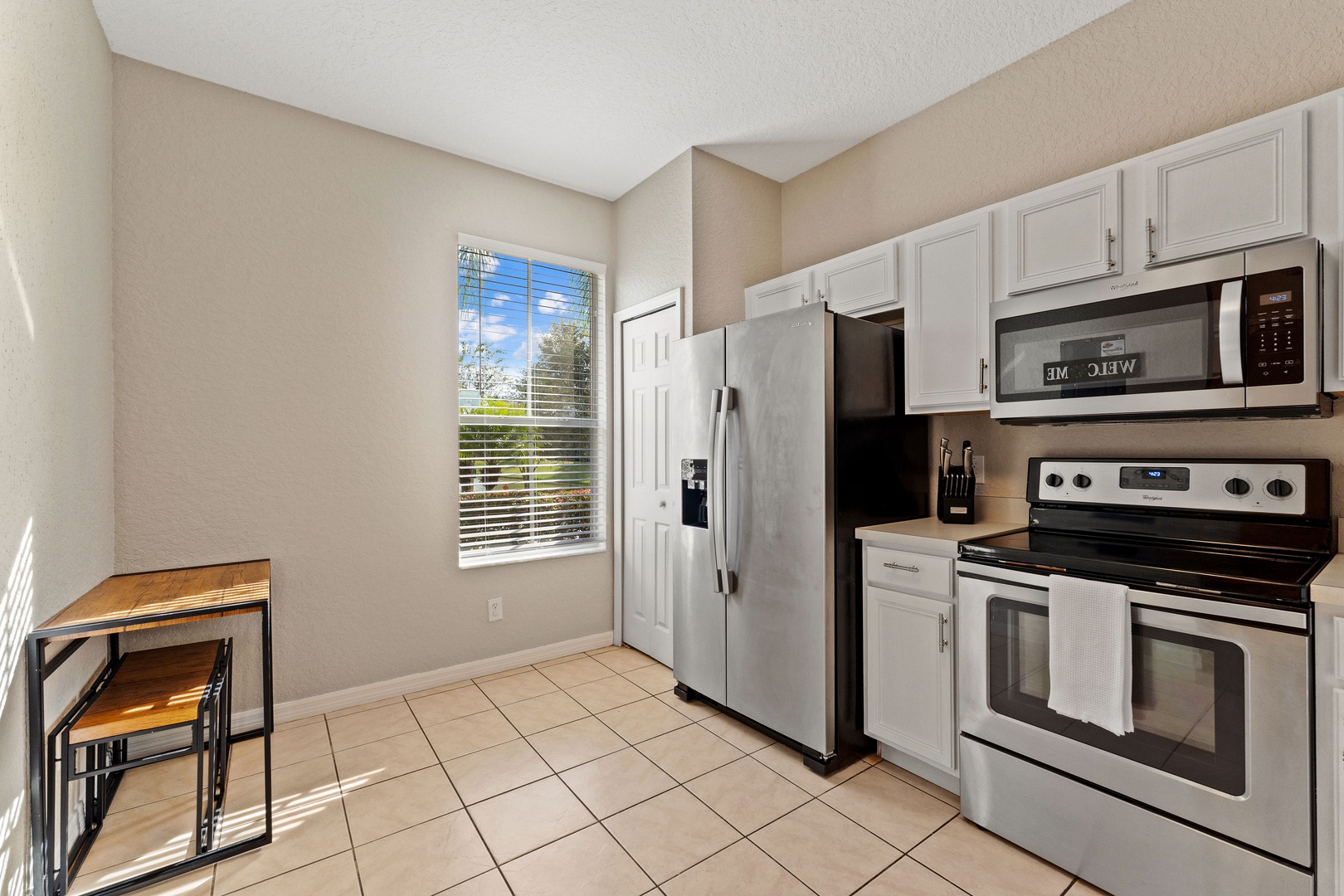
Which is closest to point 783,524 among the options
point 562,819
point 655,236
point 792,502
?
point 792,502

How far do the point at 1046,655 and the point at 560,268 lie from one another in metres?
3.03

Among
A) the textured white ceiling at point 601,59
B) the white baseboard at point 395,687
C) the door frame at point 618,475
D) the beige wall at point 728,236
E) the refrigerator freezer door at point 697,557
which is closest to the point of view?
the textured white ceiling at point 601,59

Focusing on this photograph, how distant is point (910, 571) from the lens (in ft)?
7.06

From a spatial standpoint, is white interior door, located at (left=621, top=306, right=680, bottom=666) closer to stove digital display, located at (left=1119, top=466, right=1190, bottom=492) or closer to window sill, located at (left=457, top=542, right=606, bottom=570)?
window sill, located at (left=457, top=542, right=606, bottom=570)

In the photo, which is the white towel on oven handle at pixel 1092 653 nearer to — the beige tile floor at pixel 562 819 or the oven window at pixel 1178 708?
the oven window at pixel 1178 708

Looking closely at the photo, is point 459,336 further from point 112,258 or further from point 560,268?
point 112,258

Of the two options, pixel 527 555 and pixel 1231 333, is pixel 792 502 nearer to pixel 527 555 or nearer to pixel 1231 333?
pixel 1231 333

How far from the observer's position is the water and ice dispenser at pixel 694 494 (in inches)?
107

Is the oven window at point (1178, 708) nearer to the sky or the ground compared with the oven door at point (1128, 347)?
nearer to the ground

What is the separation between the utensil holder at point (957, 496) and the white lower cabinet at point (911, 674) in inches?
17.5

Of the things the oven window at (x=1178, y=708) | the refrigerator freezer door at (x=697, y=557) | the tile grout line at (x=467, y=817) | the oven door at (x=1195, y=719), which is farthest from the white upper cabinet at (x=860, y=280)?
the tile grout line at (x=467, y=817)

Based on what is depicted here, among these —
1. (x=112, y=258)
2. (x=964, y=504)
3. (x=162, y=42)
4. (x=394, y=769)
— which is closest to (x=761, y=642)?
(x=964, y=504)

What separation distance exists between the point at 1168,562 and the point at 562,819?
6.43 ft

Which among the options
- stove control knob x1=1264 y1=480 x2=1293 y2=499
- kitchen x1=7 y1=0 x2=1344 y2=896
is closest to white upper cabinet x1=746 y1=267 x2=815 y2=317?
kitchen x1=7 y1=0 x2=1344 y2=896
